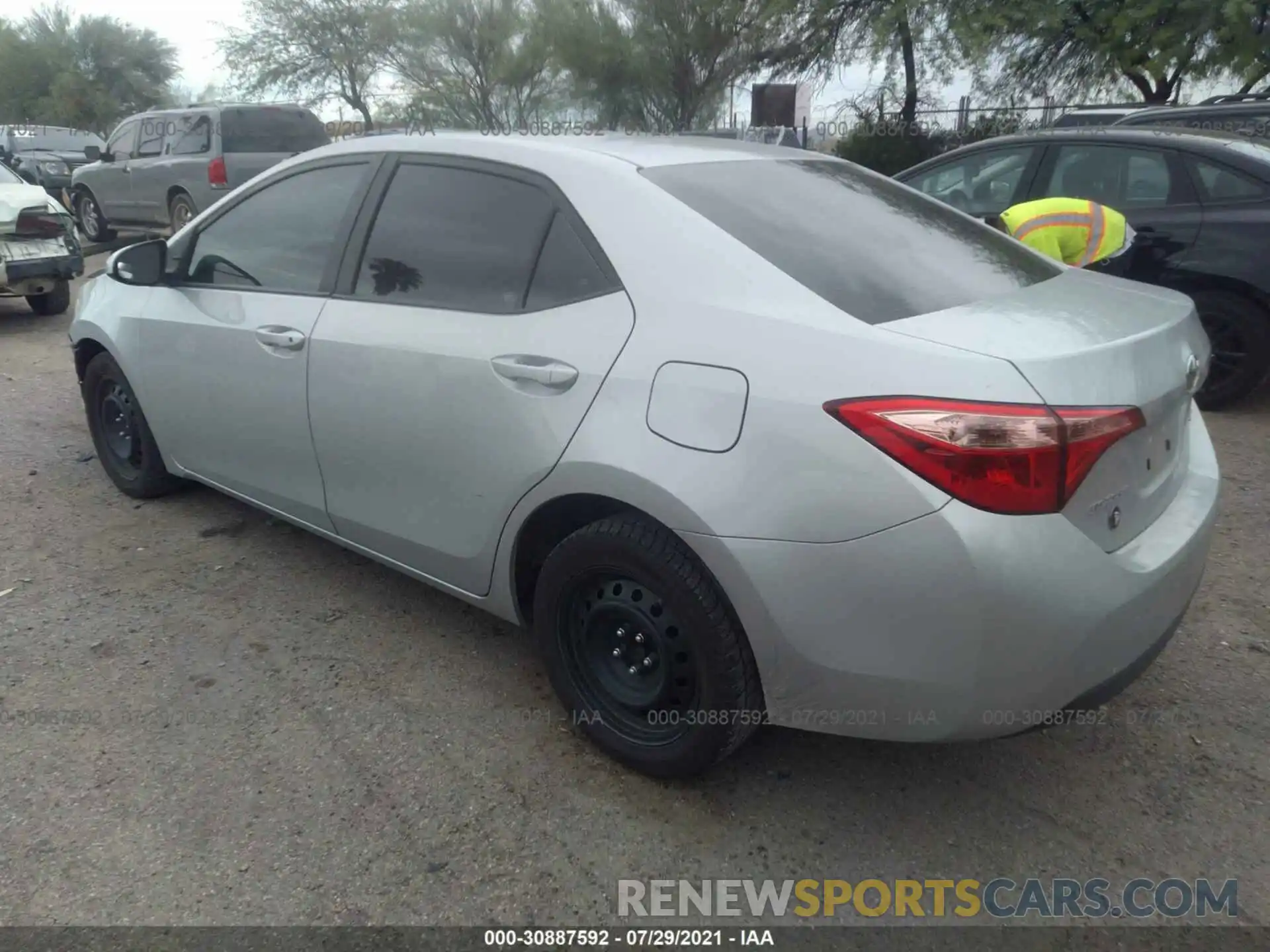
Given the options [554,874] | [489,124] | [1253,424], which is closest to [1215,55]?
[1253,424]

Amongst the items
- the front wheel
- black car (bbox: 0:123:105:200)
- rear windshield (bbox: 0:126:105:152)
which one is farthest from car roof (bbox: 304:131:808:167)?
rear windshield (bbox: 0:126:105:152)

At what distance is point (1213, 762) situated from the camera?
2691 mm

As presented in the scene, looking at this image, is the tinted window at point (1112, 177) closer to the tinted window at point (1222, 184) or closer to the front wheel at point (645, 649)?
the tinted window at point (1222, 184)

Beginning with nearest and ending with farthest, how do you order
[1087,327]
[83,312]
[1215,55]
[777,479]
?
[777,479], [1087,327], [83,312], [1215,55]

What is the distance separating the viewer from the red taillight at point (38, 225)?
27.2 feet

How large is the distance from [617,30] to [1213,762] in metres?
26.3

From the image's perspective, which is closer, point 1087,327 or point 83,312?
point 1087,327

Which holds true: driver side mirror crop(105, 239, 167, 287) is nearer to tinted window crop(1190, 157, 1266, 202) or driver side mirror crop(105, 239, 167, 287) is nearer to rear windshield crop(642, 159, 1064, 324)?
rear windshield crop(642, 159, 1064, 324)

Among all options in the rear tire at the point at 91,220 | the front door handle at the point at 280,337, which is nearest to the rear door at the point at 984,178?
the front door handle at the point at 280,337

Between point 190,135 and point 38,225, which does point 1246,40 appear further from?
point 38,225

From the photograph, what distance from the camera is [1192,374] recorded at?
2441 mm

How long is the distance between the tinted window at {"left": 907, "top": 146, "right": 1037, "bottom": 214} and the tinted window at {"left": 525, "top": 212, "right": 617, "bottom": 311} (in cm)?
438

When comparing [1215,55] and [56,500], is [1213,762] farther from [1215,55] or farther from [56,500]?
[1215,55]

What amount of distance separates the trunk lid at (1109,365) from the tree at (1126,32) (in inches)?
523
